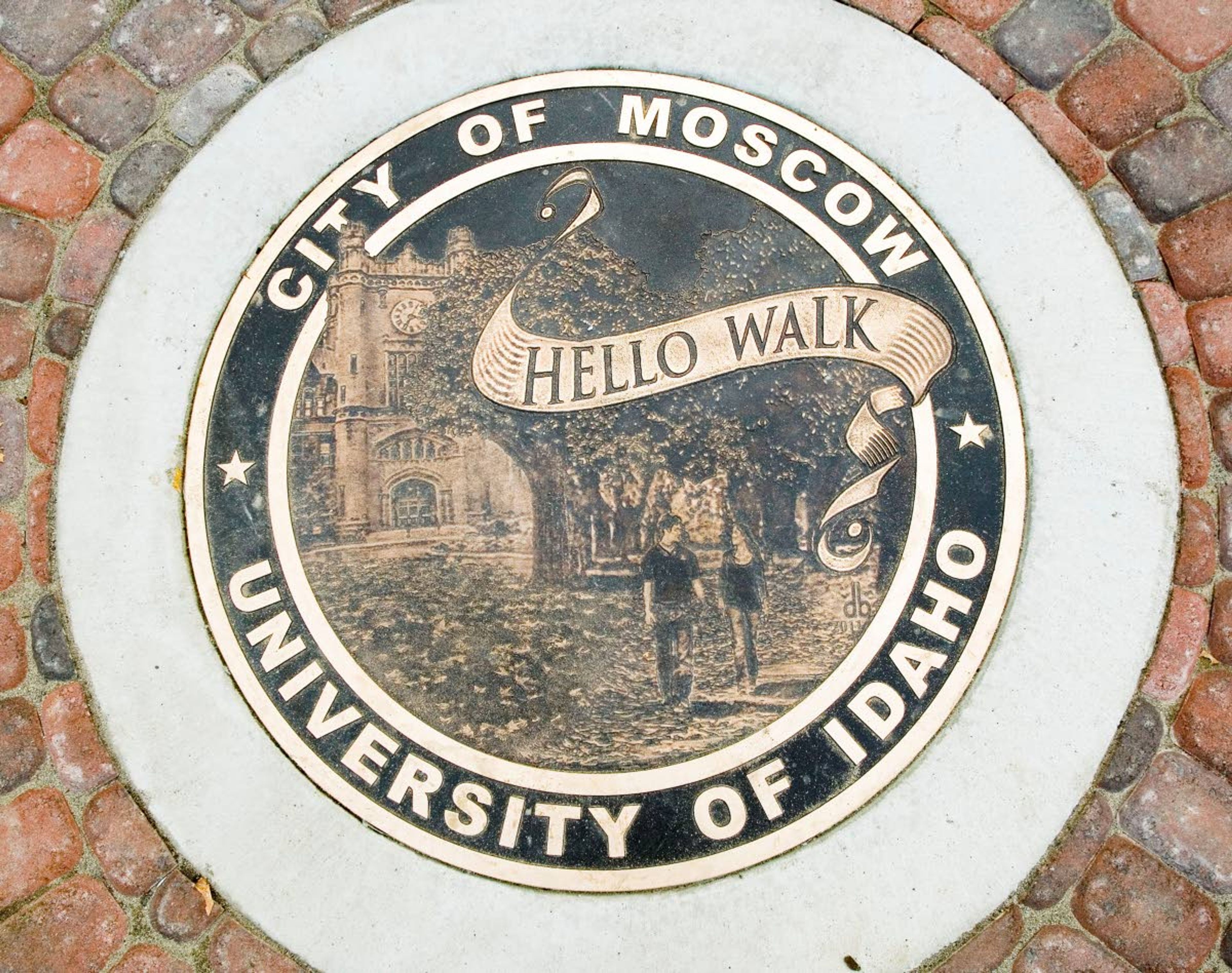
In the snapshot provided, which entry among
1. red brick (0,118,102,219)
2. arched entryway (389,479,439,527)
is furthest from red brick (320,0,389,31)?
arched entryway (389,479,439,527)

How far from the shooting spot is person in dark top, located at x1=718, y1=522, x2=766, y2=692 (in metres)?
2.46

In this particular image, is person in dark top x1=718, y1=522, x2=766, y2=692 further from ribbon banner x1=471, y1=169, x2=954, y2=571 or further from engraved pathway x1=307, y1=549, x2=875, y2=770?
ribbon banner x1=471, y1=169, x2=954, y2=571

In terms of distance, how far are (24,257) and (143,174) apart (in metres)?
0.42

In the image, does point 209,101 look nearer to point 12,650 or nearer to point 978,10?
point 12,650

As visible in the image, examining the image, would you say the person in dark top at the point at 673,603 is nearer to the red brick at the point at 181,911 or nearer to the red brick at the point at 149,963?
the red brick at the point at 181,911

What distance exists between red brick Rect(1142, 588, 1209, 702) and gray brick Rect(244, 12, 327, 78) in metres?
2.87

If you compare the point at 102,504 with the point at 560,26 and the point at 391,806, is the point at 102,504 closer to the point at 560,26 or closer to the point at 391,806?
the point at 391,806

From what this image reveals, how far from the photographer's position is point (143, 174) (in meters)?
2.73

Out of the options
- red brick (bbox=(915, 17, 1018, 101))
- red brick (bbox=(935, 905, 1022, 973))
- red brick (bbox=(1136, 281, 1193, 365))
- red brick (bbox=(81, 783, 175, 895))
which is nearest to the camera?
red brick (bbox=(935, 905, 1022, 973))

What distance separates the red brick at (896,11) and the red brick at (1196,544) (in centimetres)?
154

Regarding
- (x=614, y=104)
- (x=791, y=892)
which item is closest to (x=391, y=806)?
(x=791, y=892)

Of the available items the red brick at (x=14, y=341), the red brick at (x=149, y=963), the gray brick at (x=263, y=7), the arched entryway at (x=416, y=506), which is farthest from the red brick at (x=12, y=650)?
the gray brick at (x=263, y=7)

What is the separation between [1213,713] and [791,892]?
1216mm

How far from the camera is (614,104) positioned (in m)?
2.70
